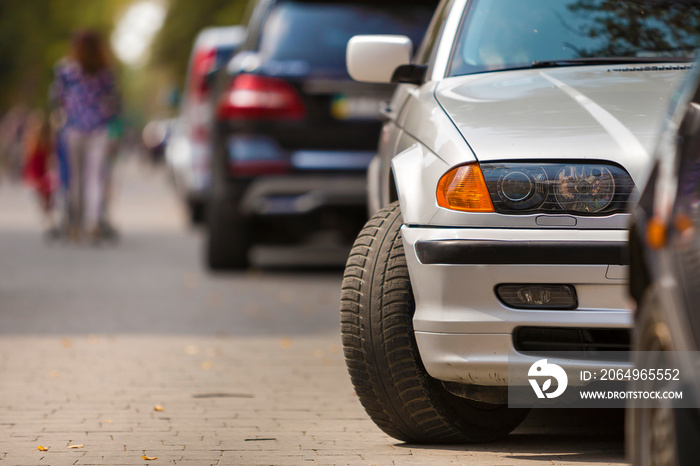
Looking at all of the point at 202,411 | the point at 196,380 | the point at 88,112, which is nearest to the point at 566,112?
the point at 202,411

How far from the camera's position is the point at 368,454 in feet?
15.0

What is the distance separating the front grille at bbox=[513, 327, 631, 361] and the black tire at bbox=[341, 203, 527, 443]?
1.31 feet

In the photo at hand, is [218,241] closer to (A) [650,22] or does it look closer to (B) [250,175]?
(B) [250,175]

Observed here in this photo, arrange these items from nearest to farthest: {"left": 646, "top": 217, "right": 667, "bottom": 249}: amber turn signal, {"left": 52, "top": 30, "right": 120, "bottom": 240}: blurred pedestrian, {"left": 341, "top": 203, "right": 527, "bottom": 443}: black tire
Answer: {"left": 646, "top": 217, "right": 667, "bottom": 249}: amber turn signal
{"left": 341, "top": 203, "right": 527, "bottom": 443}: black tire
{"left": 52, "top": 30, "right": 120, "bottom": 240}: blurred pedestrian

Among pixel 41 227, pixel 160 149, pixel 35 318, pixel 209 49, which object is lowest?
pixel 160 149

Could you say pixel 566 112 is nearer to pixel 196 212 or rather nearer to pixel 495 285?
pixel 495 285

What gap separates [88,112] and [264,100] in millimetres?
4572

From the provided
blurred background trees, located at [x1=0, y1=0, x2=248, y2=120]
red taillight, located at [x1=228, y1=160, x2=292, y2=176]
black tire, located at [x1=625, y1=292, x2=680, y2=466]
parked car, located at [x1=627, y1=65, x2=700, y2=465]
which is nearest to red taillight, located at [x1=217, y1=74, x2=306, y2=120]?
red taillight, located at [x1=228, y1=160, x2=292, y2=176]

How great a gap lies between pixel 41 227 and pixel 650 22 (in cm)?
1282

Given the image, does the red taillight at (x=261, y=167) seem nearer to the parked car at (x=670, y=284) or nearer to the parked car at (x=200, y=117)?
the parked car at (x=200, y=117)

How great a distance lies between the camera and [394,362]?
4.47 metres

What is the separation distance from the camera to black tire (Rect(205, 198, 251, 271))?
10094mm

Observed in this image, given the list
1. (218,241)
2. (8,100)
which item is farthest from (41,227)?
(8,100)

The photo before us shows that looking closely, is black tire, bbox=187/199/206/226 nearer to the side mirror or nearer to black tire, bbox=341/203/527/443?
the side mirror
